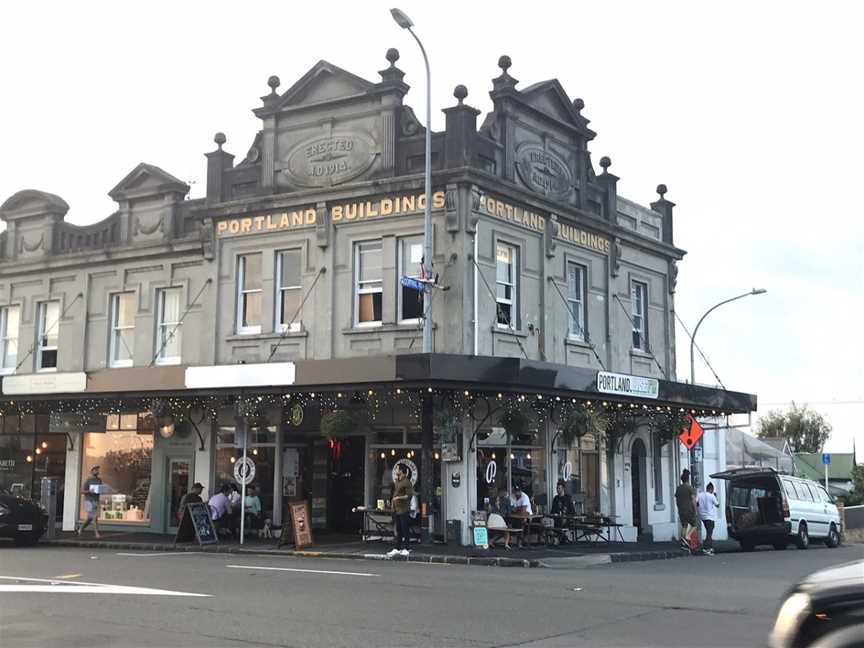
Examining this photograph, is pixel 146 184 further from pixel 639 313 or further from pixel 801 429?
pixel 801 429

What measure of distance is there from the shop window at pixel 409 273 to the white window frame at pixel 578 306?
4.50 m

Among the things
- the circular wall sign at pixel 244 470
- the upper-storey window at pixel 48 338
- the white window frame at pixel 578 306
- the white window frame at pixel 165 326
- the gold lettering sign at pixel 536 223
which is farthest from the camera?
the upper-storey window at pixel 48 338

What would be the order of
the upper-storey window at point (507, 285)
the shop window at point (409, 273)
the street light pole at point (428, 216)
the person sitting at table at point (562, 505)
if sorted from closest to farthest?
the street light pole at point (428, 216)
the person sitting at table at point (562, 505)
the shop window at point (409, 273)
the upper-storey window at point (507, 285)

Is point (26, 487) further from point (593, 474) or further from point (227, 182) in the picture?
point (593, 474)

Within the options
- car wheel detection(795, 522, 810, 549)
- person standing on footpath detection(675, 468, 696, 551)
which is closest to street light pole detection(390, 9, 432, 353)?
person standing on footpath detection(675, 468, 696, 551)

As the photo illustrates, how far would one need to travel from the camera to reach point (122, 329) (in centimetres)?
2695

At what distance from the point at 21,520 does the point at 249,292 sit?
7447mm

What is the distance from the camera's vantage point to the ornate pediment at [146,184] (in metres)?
26.5

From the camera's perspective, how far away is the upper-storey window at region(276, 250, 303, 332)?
939 inches

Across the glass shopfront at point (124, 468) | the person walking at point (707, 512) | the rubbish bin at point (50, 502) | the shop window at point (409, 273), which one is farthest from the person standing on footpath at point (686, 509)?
the rubbish bin at point (50, 502)

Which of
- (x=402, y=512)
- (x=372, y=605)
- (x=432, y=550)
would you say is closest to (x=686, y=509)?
(x=432, y=550)

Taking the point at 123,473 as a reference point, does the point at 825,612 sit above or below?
below

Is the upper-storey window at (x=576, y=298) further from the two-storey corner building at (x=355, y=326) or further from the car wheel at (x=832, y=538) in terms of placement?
the car wheel at (x=832, y=538)

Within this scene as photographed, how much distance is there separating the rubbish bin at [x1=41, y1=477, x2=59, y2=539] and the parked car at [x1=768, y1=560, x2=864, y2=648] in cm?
2166
